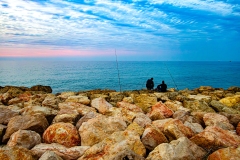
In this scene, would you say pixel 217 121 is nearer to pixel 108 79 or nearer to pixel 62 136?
pixel 62 136

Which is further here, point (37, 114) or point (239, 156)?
point (37, 114)

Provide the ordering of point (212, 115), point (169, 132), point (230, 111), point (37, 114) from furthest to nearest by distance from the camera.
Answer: point (230, 111) < point (212, 115) < point (37, 114) < point (169, 132)

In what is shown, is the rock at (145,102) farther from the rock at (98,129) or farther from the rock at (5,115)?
the rock at (5,115)

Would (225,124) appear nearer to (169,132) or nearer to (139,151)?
(169,132)

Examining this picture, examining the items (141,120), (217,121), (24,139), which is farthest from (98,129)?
(217,121)

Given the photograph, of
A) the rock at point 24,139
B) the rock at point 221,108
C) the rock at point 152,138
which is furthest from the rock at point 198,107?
the rock at point 24,139

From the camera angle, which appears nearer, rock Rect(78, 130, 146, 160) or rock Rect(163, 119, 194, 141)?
rock Rect(78, 130, 146, 160)

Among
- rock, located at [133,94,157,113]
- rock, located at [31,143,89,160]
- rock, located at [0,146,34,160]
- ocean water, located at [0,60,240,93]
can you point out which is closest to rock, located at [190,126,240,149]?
rock, located at [31,143,89,160]

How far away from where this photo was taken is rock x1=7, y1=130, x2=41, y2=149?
5422 millimetres

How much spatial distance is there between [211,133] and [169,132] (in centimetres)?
119

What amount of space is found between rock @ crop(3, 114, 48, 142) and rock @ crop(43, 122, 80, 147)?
488mm

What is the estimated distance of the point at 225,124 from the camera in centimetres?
734

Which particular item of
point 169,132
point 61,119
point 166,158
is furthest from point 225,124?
point 61,119

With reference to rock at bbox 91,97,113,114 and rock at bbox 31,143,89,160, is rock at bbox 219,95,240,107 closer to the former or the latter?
rock at bbox 91,97,113,114
